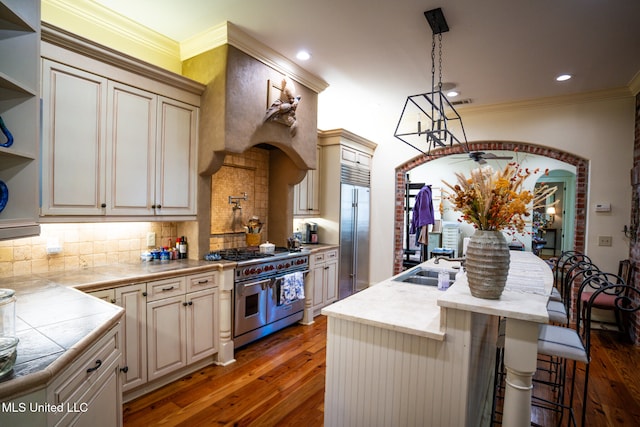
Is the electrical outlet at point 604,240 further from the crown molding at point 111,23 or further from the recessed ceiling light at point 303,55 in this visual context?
the crown molding at point 111,23

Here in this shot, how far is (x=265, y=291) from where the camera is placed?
333 cm

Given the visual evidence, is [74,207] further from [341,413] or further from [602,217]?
[602,217]

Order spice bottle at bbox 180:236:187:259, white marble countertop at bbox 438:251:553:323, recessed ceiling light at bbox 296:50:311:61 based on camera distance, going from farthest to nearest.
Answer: recessed ceiling light at bbox 296:50:311:61
spice bottle at bbox 180:236:187:259
white marble countertop at bbox 438:251:553:323

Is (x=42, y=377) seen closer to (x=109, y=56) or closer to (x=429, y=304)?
(x=429, y=304)

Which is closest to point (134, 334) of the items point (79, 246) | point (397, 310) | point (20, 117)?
point (79, 246)

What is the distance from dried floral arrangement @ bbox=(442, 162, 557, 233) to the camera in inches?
58.7

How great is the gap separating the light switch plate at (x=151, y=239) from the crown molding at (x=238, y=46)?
1.75 metres

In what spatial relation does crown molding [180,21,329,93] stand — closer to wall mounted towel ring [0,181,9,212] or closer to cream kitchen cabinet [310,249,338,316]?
wall mounted towel ring [0,181,9,212]

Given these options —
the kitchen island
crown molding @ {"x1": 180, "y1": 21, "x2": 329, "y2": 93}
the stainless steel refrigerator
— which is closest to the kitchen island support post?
the kitchen island

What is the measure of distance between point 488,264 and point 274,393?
1.94 m

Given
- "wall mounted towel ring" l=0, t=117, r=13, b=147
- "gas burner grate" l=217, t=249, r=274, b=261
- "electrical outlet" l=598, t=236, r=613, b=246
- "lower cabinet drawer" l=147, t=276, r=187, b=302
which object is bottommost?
"lower cabinet drawer" l=147, t=276, r=187, b=302

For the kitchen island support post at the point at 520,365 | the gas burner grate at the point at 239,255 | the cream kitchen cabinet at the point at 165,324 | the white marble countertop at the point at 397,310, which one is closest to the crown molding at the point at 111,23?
the gas burner grate at the point at 239,255

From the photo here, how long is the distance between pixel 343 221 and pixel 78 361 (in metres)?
3.74

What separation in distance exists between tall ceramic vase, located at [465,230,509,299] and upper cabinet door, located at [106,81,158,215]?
2.45 m
